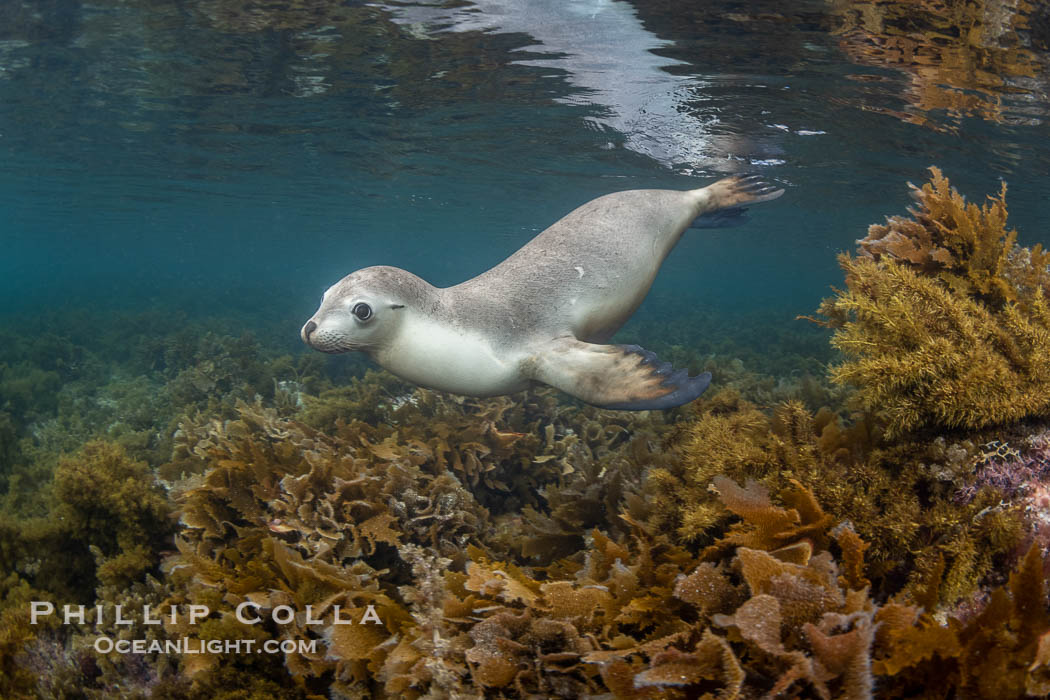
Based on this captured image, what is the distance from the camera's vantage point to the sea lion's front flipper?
296cm

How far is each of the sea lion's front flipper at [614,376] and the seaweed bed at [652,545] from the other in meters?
0.27

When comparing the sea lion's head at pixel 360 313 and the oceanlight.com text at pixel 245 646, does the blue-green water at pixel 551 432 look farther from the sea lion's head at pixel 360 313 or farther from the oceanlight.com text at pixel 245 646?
the sea lion's head at pixel 360 313

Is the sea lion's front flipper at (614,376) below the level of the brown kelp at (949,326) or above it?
below

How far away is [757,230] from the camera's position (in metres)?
30.2

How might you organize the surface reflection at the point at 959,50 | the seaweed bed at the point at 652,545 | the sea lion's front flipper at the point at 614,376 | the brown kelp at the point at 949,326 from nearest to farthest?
the seaweed bed at the point at 652,545
the brown kelp at the point at 949,326
the sea lion's front flipper at the point at 614,376
the surface reflection at the point at 959,50

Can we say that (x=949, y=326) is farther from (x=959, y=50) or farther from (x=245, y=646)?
(x=959, y=50)

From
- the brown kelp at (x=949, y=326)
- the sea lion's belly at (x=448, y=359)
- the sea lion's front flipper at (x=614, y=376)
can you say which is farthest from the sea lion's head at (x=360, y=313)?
the brown kelp at (x=949, y=326)

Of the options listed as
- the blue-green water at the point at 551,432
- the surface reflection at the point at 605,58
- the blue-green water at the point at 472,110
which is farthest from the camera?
the blue-green water at the point at 472,110

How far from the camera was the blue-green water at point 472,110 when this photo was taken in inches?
319

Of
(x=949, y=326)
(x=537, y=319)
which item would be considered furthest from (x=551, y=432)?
(x=949, y=326)

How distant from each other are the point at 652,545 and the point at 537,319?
193cm

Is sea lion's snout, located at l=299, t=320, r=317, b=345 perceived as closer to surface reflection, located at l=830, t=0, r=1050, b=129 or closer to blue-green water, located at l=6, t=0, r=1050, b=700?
blue-green water, located at l=6, t=0, r=1050, b=700

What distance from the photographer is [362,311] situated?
3.36 metres

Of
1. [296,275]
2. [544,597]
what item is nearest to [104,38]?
[544,597]
